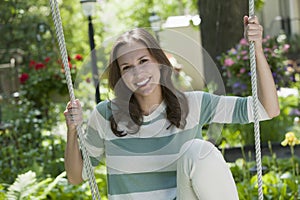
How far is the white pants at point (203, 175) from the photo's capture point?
1857 millimetres

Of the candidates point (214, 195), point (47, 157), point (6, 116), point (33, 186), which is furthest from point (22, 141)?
point (214, 195)

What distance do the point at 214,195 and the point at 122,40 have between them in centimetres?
58

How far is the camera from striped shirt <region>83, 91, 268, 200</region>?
199 centimetres

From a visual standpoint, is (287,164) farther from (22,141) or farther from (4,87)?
(4,87)

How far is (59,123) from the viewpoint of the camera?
5438mm

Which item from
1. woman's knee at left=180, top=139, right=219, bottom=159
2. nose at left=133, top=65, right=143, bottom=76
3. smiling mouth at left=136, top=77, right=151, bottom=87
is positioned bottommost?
woman's knee at left=180, top=139, right=219, bottom=159

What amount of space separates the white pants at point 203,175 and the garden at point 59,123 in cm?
17

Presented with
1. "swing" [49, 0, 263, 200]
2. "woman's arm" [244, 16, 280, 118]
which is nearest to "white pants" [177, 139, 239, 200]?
"swing" [49, 0, 263, 200]

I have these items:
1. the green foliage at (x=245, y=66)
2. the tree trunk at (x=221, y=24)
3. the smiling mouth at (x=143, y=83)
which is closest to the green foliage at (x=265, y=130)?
the green foliage at (x=245, y=66)

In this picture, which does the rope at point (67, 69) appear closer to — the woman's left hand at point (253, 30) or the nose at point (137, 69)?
the nose at point (137, 69)

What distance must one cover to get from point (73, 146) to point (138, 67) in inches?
13.3

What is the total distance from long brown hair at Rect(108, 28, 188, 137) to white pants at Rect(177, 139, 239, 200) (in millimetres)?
146

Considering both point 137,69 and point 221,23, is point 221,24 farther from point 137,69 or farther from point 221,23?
point 137,69

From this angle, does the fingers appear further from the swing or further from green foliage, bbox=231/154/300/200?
green foliage, bbox=231/154/300/200
